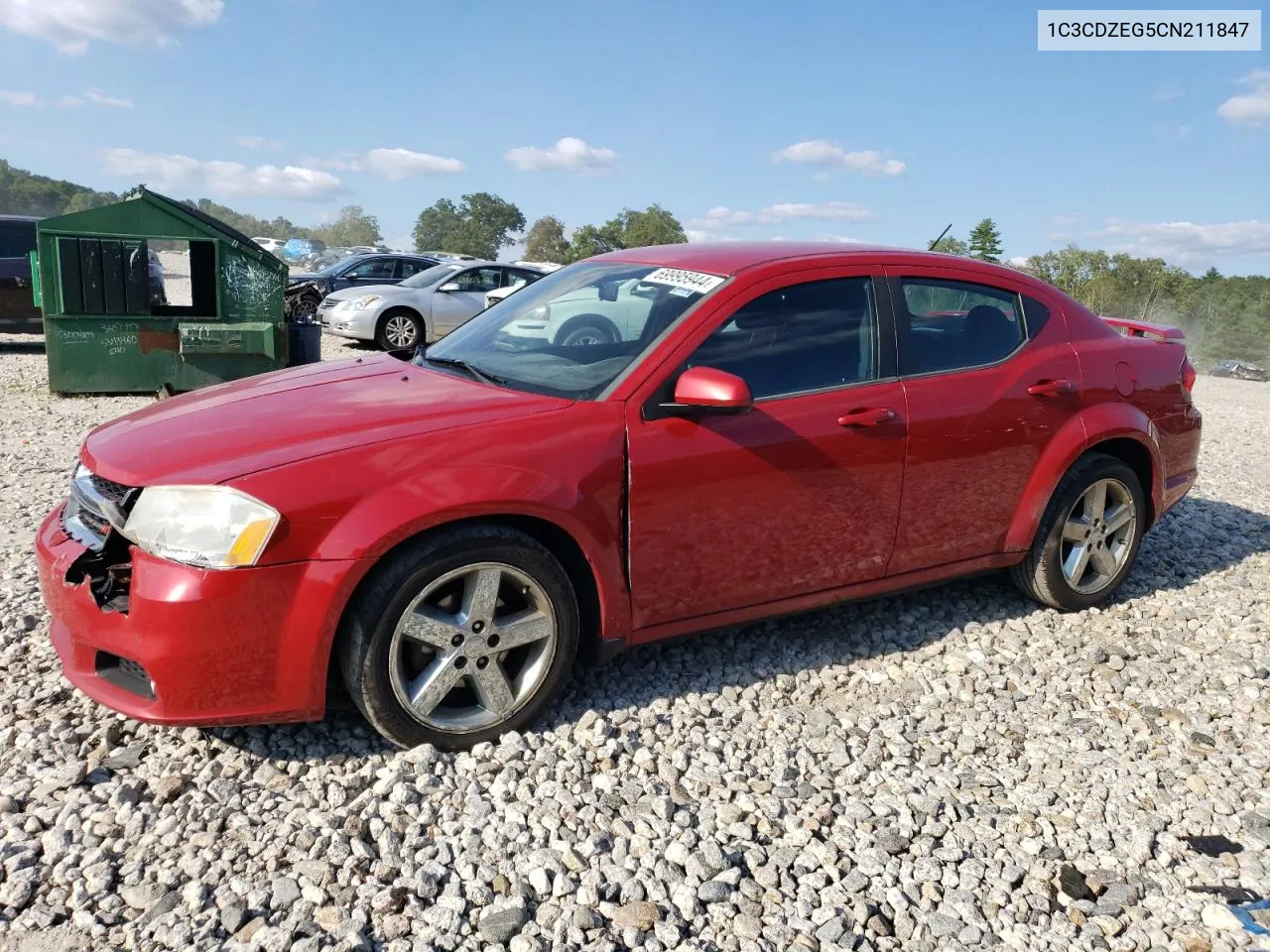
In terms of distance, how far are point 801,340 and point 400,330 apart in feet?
41.1

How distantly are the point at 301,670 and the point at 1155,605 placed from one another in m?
4.02

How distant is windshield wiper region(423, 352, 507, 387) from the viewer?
365cm

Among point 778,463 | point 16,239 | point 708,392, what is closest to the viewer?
point 708,392

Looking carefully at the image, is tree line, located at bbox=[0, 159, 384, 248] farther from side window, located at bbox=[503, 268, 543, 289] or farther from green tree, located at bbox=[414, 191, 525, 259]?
side window, located at bbox=[503, 268, 543, 289]

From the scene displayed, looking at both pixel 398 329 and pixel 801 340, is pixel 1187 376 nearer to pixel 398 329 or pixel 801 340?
pixel 801 340

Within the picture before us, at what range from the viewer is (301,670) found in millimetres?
2963

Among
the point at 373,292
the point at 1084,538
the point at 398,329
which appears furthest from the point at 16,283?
the point at 1084,538

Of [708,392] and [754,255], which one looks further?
[754,255]

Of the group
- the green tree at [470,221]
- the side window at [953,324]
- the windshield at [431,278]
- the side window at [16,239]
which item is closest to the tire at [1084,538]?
the side window at [953,324]

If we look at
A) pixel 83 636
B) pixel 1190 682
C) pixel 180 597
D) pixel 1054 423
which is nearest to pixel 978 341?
pixel 1054 423

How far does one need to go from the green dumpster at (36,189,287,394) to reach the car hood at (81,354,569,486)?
683 cm

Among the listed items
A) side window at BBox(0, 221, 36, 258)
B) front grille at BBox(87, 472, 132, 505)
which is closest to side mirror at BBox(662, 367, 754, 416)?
front grille at BBox(87, 472, 132, 505)

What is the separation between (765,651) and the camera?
13.7 ft

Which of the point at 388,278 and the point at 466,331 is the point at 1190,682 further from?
the point at 388,278
